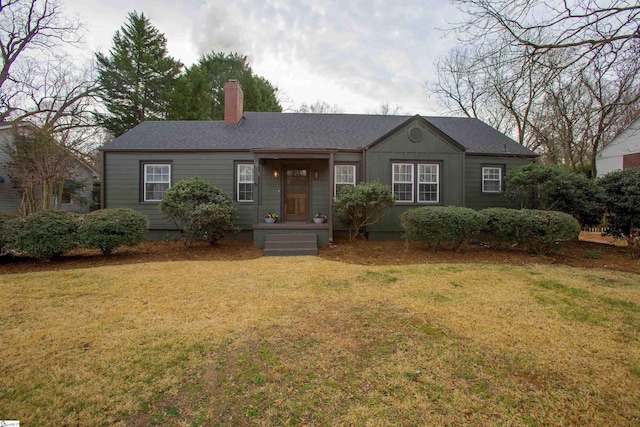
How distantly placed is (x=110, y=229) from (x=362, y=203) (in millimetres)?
6683

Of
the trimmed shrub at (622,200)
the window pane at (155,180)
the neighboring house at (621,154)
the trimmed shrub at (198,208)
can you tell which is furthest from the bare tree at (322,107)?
the trimmed shrub at (622,200)

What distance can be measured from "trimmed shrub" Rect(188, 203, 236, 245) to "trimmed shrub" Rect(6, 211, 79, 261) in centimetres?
269

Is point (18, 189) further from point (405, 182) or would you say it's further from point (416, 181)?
point (416, 181)

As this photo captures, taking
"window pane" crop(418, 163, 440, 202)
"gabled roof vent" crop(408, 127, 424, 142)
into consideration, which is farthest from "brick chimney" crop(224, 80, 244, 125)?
"window pane" crop(418, 163, 440, 202)

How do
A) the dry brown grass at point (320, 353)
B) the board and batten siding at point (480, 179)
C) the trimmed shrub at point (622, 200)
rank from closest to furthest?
the dry brown grass at point (320, 353) < the trimmed shrub at point (622, 200) < the board and batten siding at point (480, 179)

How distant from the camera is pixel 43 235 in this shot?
6930mm

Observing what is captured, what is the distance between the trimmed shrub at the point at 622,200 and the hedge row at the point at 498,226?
1993 millimetres

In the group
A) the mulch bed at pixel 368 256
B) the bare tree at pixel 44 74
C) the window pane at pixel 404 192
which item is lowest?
the mulch bed at pixel 368 256

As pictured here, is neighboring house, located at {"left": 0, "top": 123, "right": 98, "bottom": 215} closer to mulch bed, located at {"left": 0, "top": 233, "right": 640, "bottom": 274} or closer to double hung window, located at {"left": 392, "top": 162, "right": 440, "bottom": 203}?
mulch bed, located at {"left": 0, "top": 233, "right": 640, "bottom": 274}

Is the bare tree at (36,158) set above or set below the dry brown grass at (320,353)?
above

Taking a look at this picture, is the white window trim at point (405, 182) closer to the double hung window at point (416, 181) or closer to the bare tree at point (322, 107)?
the double hung window at point (416, 181)

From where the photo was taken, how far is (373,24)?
8773 mm

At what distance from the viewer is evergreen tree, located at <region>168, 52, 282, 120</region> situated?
20.5m

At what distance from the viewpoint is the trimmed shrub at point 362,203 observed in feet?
29.2
